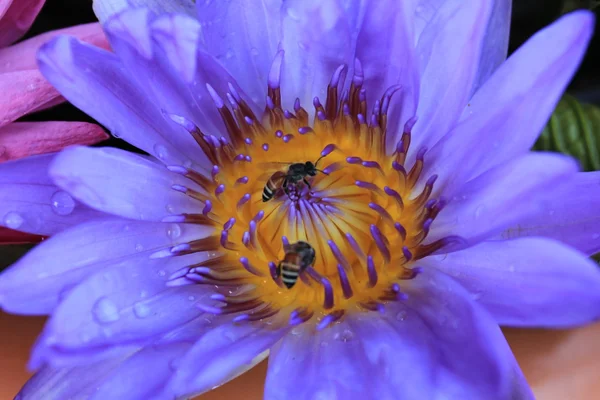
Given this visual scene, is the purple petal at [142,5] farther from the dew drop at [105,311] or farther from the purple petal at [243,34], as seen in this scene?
the dew drop at [105,311]

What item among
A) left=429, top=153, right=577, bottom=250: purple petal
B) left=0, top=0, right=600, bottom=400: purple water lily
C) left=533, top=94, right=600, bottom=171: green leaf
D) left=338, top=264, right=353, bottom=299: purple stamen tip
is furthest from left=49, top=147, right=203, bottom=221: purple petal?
left=533, top=94, right=600, bottom=171: green leaf

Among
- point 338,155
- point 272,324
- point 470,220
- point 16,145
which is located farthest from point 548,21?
point 16,145

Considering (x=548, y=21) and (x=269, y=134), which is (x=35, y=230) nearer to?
(x=269, y=134)

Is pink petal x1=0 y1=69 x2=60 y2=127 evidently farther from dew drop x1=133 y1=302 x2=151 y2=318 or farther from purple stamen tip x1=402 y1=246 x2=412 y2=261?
purple stamen tip x1=402 y1=246 x2=412 y2=261

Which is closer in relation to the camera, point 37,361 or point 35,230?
point 37,361

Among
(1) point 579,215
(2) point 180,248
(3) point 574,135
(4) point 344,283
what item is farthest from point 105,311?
(3) point 574,135

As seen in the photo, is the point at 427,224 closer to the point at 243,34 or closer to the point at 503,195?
the point at 503,195
